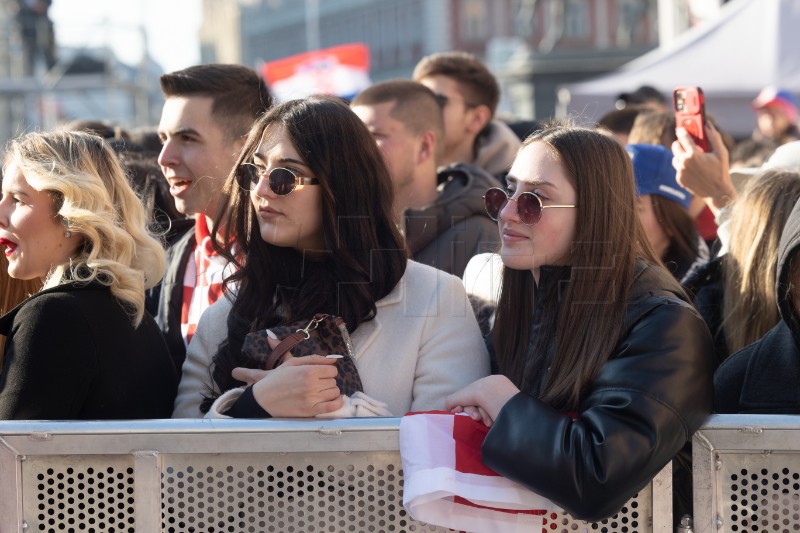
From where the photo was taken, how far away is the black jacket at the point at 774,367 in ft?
9.32

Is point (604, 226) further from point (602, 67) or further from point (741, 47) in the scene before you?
point (602, 67)

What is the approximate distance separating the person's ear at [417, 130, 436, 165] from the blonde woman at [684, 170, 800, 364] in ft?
5.23

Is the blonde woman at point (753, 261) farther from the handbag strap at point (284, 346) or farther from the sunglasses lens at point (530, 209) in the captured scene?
the handbag strap at point (284, 346)

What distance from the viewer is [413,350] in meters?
3.04

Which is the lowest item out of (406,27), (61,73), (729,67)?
(729,67)

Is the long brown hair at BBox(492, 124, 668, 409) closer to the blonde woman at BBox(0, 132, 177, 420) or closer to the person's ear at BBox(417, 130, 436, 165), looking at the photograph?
the blonde woman at BBox(0, 132, 177, 420)

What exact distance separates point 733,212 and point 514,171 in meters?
1.03

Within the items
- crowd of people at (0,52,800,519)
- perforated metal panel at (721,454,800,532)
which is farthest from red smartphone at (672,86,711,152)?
perforated metal panel at (721,454,800,532)

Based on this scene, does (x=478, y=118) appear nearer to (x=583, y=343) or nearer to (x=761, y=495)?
(x=583, y=343)

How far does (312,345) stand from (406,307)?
0.98 feet

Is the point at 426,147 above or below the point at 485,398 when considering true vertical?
above

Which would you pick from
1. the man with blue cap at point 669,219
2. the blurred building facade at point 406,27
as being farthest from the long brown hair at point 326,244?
the blurred building facade at point 406,27

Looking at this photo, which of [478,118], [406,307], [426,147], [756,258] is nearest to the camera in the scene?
[406,307]

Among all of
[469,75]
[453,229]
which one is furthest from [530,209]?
[469,75]
